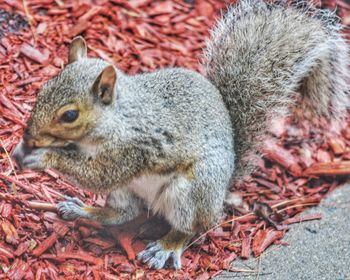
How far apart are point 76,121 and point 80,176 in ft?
1.17

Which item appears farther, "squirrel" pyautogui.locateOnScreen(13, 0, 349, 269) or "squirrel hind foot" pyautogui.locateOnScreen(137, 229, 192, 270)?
"squirrel hind foot" pyautogui.locateOnScreen(137, 229, 192, 270)

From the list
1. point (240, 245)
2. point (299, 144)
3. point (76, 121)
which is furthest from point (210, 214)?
point (299, 144)

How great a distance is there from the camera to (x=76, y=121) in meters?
2.66

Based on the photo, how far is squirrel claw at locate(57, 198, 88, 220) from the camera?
3.09 meters

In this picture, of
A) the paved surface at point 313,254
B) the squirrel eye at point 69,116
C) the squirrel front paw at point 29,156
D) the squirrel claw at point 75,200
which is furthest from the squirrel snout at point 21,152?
the paved surface at point 313,254

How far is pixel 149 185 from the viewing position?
10.1 ft

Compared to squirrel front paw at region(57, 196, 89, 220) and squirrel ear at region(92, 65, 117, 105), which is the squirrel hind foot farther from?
squirrel ear at region(92, 65, 117, 105)

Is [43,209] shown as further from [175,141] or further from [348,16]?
[348,16]

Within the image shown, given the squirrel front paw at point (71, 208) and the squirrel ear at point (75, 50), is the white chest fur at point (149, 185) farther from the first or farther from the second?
the squirrel ear at point (75, 50)

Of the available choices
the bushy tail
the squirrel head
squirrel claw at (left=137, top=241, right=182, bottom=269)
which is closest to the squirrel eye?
the squirrel head

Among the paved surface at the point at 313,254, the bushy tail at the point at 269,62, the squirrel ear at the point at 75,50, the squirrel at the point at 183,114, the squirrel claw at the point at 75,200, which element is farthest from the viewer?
the bushy tail at the point at 269,62

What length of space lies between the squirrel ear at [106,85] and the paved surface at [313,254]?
96 cm

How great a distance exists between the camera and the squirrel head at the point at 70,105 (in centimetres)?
261

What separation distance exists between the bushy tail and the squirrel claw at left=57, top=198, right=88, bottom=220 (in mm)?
819
